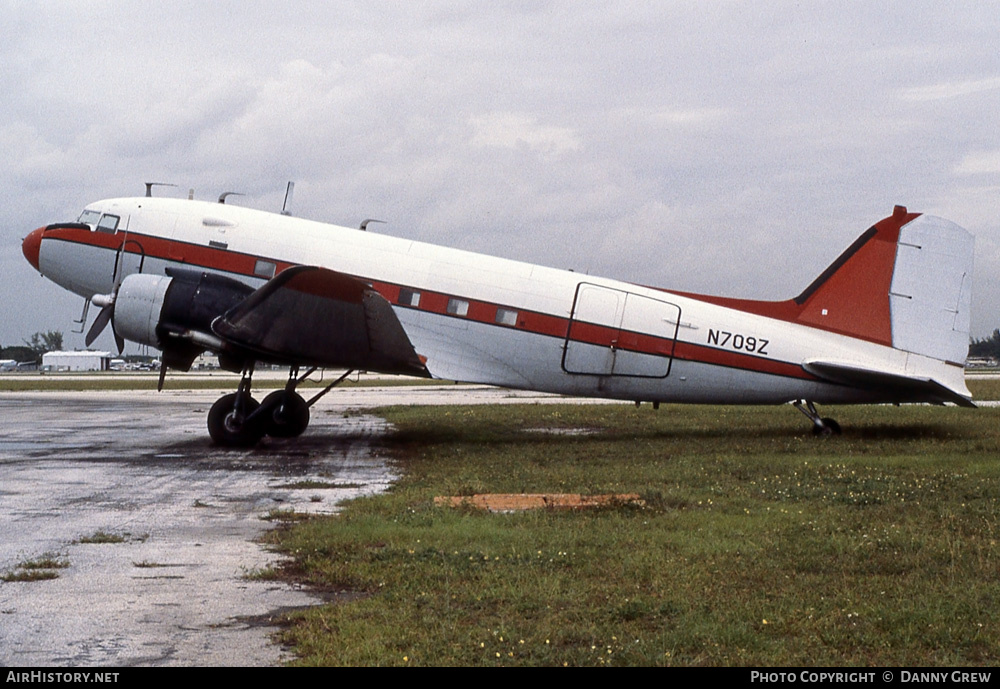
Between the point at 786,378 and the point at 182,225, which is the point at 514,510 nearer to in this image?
the point at 786,378

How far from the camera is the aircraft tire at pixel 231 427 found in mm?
16500

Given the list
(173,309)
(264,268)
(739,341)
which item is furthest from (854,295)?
(173,309)

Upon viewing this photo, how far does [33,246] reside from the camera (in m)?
18.1

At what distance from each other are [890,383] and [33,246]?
1593cm

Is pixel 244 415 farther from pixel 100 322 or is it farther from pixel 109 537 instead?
pixel 109 537

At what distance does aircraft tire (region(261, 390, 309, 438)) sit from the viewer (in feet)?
57.4

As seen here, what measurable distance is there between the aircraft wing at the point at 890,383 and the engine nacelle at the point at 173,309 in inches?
406

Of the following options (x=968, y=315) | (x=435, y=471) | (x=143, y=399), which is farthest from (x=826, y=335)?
(x=143, y=399)

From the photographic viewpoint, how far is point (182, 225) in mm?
17234

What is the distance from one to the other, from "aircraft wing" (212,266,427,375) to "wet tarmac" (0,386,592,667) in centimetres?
170

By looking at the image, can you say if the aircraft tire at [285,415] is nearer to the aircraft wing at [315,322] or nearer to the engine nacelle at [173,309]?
the aircraft wing at [315,322]

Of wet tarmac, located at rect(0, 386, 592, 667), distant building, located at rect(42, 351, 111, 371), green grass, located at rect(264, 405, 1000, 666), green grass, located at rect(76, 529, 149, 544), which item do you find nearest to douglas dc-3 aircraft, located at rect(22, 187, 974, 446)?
wet tarmac, located at rect(0, 386, 592, 667)
